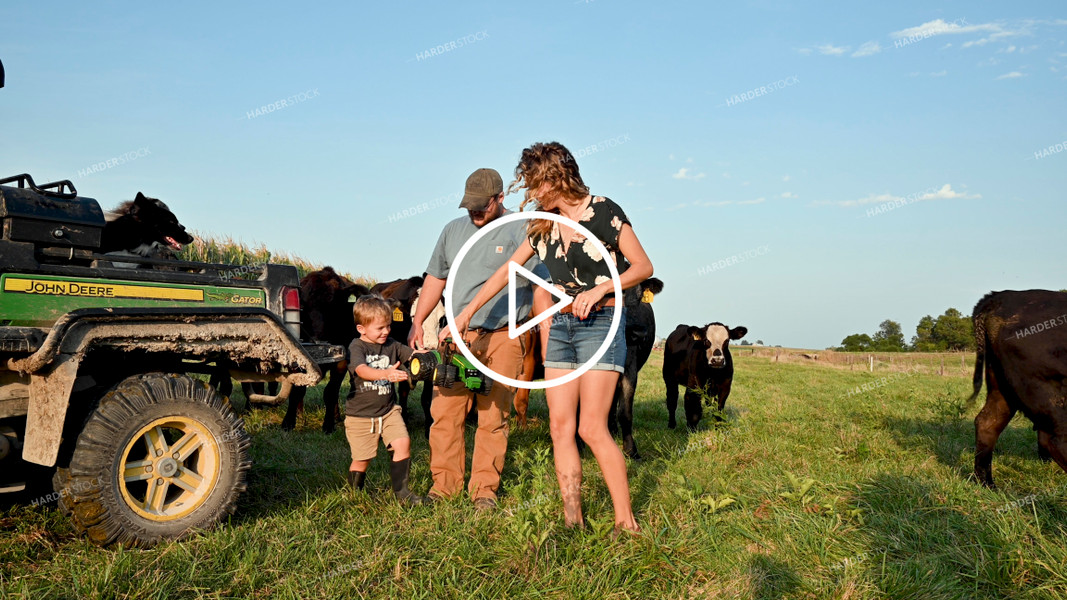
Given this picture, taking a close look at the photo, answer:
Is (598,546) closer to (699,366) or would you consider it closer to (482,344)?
(482,344)

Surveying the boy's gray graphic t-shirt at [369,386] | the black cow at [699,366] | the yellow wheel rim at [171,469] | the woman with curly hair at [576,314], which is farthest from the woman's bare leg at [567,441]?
the black cow at [699,366]

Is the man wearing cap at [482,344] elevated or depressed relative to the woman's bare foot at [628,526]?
elevated

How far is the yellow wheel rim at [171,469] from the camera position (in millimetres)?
3859

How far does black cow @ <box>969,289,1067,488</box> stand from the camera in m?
5.43

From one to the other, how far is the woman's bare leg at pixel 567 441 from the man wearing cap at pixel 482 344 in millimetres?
1098

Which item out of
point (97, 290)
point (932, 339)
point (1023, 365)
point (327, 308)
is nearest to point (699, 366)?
point (1023, 365)

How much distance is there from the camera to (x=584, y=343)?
3.96m

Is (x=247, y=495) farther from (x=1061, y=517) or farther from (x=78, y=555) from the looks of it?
(x=1061, y=517)

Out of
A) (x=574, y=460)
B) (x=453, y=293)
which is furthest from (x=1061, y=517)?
(x=453, y=293)

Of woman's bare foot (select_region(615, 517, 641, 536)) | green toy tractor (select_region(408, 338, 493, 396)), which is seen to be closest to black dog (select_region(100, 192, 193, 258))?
green toy tractor (select_region(408, 338, 493, 396))

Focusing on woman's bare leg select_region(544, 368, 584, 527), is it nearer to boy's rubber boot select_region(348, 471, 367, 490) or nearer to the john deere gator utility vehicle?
the john deere gator utility vehicle

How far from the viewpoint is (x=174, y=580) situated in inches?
127

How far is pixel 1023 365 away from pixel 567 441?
13.0 ft

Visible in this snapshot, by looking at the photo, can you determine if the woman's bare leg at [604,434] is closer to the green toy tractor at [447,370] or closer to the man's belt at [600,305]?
the man's belt at [600,305]
